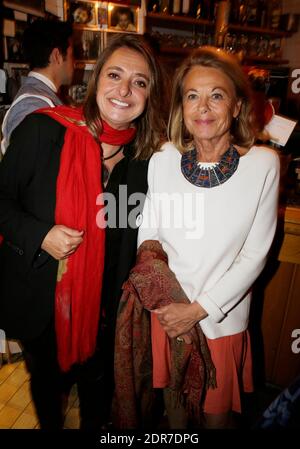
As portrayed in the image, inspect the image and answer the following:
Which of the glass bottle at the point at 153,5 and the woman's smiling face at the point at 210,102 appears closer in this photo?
the woman's smiling face at the point at 210,102

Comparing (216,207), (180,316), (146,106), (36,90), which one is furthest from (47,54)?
(180,316)

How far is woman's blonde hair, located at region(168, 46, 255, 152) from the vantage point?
1097 millimetres

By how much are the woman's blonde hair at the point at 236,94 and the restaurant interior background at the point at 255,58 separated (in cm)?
15

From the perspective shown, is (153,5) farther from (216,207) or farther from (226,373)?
(226,373)

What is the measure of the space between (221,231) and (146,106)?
609 millimetres

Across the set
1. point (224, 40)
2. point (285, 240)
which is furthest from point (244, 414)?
point (224, 40)

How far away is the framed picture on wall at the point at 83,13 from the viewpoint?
280 cm

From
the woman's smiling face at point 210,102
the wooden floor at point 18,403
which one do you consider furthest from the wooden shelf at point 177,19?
the wooden floor at point 18,403

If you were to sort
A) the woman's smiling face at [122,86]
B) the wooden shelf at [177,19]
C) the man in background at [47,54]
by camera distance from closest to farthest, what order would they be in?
the woman's smiling face at [122,86] → the man in background at [47,54] → the wooden shelf at [177,19]

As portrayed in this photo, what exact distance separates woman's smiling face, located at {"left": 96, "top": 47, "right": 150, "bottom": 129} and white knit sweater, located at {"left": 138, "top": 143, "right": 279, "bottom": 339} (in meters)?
0.24

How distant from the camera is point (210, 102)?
3.54 feet

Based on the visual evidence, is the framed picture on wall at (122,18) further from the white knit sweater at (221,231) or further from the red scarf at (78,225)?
the white knit sweater at (221,231)

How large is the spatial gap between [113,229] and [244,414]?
52.6 inches

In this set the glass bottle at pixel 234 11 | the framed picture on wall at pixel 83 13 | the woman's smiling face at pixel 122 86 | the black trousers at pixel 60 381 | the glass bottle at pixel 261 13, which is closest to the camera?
the woman's smiling face at pixel 122 86
